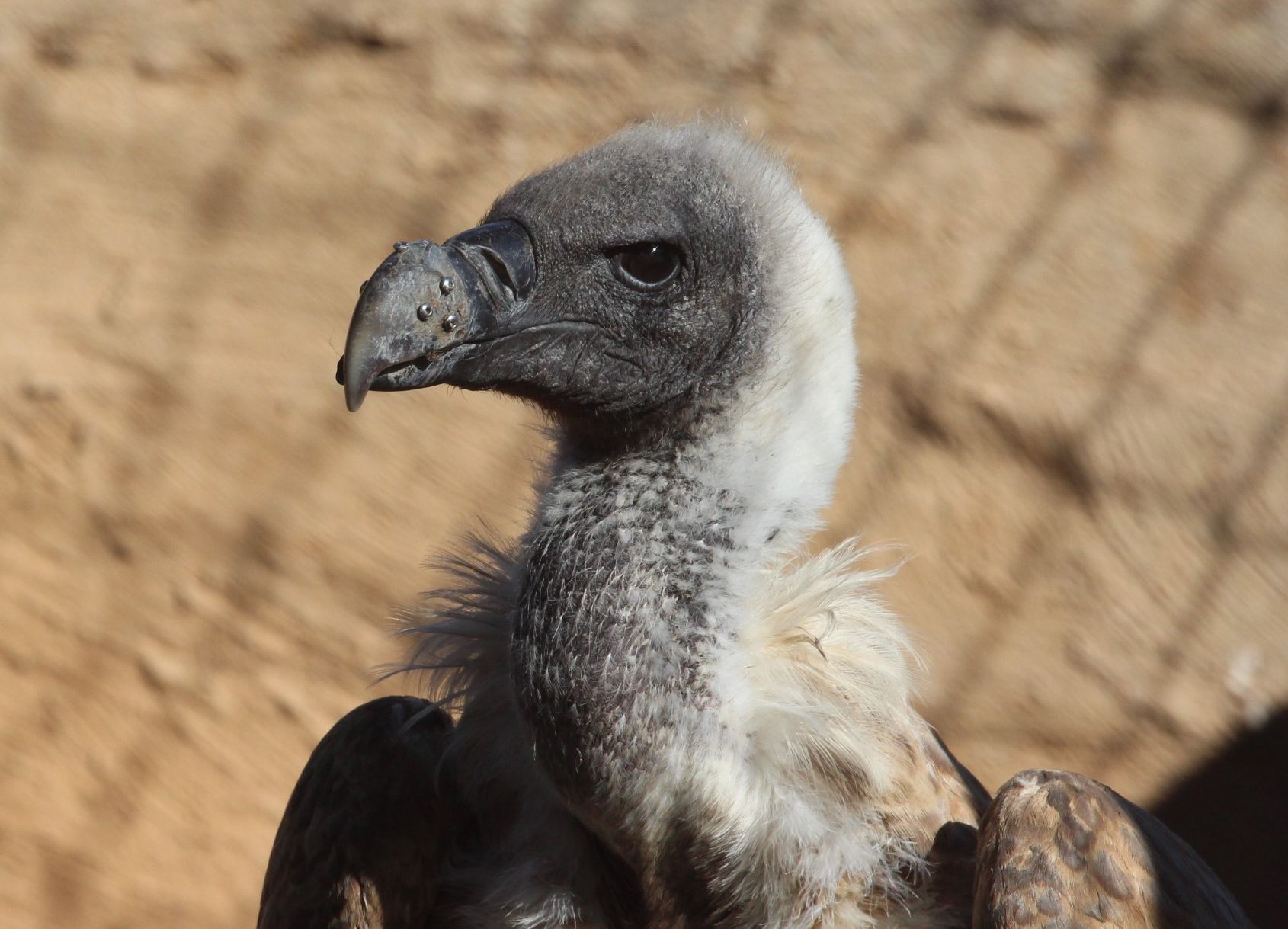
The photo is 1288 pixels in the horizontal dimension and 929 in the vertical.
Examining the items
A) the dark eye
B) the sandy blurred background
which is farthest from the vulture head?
the sandy blurred background

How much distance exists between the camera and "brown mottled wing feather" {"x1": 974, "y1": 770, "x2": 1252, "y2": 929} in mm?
1510

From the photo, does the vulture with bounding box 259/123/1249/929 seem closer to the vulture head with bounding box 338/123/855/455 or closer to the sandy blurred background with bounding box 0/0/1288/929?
the vulture head with bounding box 338/123/855/455

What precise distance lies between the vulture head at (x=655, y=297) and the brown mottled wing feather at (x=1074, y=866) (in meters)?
0.54

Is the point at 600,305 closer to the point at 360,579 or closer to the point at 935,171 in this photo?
the point at 935,171

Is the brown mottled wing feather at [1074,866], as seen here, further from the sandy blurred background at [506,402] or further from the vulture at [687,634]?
the sandy blurred background at [506,402]

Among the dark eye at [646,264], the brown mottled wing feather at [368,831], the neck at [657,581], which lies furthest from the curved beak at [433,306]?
the brown mottled wing feather at [368,831]

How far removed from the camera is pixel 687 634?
1546 mm

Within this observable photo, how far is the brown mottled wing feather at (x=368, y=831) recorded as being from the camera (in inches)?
71.7

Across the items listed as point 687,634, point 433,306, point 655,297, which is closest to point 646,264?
point 655,297

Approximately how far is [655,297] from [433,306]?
338mm

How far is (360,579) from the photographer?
336 cm

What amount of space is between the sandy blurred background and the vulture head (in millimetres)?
1415

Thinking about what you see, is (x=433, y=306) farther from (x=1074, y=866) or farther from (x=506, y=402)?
(x=506, y=402)

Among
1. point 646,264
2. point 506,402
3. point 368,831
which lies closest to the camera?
point 646,264
